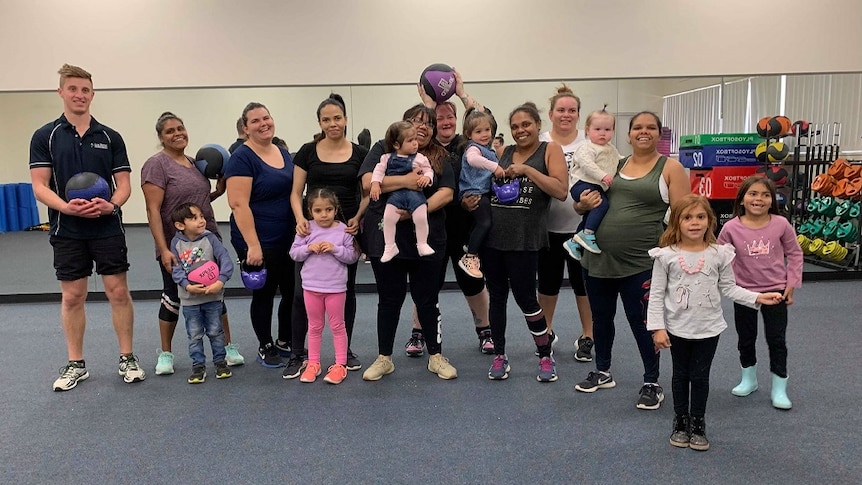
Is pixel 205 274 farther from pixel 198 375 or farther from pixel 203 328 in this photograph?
pixel 198 375

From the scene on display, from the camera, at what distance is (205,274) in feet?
9.87

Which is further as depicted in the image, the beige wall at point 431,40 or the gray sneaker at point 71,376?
the beige wall at point 431,40

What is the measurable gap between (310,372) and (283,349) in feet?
1.46

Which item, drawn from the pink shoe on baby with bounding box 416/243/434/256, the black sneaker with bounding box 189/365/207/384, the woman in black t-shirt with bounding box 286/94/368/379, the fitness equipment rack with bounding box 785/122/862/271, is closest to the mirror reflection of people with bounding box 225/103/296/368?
the woman in black t-shirt with bounding box 286/94/368/379

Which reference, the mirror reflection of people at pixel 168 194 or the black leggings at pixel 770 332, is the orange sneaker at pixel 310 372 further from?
the black leggings at pixel 770 332

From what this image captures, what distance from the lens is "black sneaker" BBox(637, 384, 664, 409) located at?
2.62 metres

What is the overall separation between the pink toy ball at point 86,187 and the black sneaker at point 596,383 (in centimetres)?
259

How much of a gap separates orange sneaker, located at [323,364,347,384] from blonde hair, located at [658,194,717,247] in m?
1.73

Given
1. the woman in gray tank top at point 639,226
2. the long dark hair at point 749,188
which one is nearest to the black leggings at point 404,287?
the woman in gray tank top at point 639,226

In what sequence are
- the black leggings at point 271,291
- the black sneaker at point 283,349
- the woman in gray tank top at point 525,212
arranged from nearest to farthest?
1. the woman in gray tank top at point 525,212
2. the black leggings at point 271,291
3. the black sneaker at point 283,349

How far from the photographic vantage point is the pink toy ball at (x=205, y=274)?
2.99 m

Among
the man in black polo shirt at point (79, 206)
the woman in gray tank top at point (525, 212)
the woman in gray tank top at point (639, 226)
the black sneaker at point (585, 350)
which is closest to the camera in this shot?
the woman in gray tank top at point (639, 226)

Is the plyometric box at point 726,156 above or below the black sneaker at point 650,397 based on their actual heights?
above

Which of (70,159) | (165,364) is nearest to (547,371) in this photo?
(165,364)
